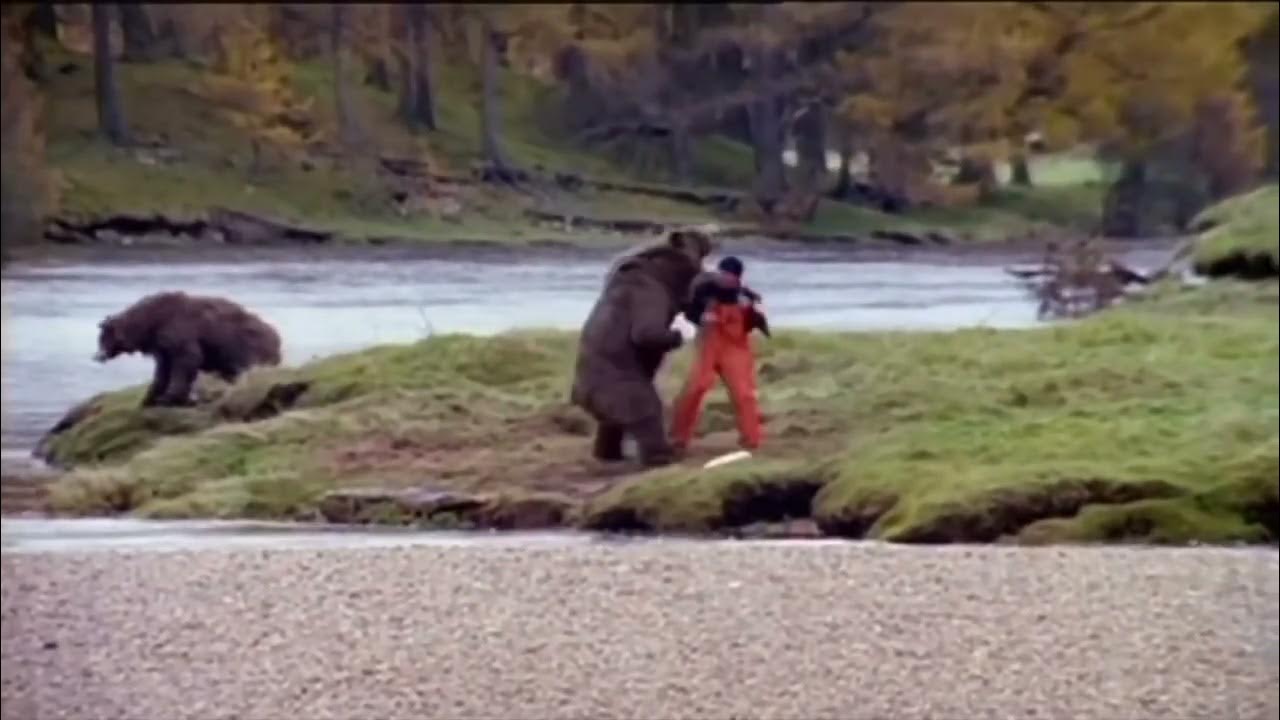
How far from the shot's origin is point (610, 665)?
11.8 feet

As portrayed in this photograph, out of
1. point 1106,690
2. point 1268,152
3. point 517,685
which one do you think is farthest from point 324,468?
point 1268,152

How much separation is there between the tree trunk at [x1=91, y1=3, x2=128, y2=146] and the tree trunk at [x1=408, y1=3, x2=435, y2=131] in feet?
1.27

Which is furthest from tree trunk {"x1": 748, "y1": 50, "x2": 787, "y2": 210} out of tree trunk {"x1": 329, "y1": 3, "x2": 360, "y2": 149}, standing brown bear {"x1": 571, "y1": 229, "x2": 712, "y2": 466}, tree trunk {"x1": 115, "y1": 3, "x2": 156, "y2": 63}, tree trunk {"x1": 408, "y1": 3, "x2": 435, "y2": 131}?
tree trunk {"x1": 115, "y1": 3, "x2": 156, "y2": 63}

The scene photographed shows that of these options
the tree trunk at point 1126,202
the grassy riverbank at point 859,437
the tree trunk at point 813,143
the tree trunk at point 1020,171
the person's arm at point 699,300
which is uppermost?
the tree trunk at point 813,143

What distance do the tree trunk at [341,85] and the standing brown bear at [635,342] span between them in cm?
43

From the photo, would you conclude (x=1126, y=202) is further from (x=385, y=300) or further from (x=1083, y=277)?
(x=385, y=300)

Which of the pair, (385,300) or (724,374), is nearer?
(385,300)

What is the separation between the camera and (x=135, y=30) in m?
2.95

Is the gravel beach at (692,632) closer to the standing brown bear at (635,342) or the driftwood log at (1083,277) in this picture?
the standing brown bear at (635,342)

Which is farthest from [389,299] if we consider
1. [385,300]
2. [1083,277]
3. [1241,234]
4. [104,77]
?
[1241,234]

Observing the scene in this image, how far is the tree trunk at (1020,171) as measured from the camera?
3.30 m

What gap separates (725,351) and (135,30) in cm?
112

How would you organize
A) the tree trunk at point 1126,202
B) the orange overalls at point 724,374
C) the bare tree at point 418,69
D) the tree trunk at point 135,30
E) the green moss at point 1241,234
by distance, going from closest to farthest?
the tree trunk at point 135,30 → the bare tree at point 418,69 → the tree trunk at point 1126,202 → the green moss at point 1241,234 → the orange overalls at point 724,374

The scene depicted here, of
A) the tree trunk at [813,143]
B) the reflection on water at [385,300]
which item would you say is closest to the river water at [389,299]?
the reflection on water at [385,300]
